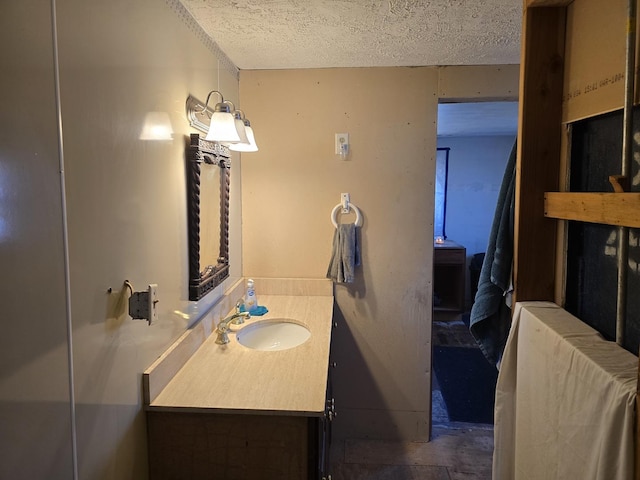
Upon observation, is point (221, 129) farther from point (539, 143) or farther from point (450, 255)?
point (450, 255)

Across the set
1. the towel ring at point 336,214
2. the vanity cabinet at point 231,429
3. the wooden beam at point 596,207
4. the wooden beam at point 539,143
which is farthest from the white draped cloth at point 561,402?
the towel ring at point 336,214

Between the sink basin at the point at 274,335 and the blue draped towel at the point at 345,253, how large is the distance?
440 millimetres

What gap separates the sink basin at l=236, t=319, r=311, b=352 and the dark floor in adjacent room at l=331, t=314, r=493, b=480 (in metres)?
0.77

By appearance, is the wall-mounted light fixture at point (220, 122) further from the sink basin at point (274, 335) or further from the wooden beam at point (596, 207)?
the wooden beam at point (596, 207)

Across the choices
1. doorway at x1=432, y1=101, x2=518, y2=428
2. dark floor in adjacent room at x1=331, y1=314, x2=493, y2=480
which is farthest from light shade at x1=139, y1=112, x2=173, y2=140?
doorway at x1=432, y1=101, x2=518, y2=428

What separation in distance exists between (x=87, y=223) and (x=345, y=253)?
5.11ft

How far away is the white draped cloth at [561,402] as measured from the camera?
2.61 ft

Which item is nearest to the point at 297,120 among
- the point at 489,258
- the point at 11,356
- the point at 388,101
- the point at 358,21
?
the point at 388,101

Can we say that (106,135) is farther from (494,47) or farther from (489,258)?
(494,47)

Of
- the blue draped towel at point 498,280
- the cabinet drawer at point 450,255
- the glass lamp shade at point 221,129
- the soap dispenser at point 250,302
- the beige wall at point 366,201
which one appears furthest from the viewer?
the cabinet drawer at point 450,255

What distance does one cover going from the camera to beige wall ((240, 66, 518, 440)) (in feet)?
7.77

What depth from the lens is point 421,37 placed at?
1.90 metres

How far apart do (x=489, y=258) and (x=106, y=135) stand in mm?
1231

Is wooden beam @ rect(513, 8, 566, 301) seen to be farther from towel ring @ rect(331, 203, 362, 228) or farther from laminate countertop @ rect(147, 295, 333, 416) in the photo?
towel ring @ rect(331, 203, 362, 228)
